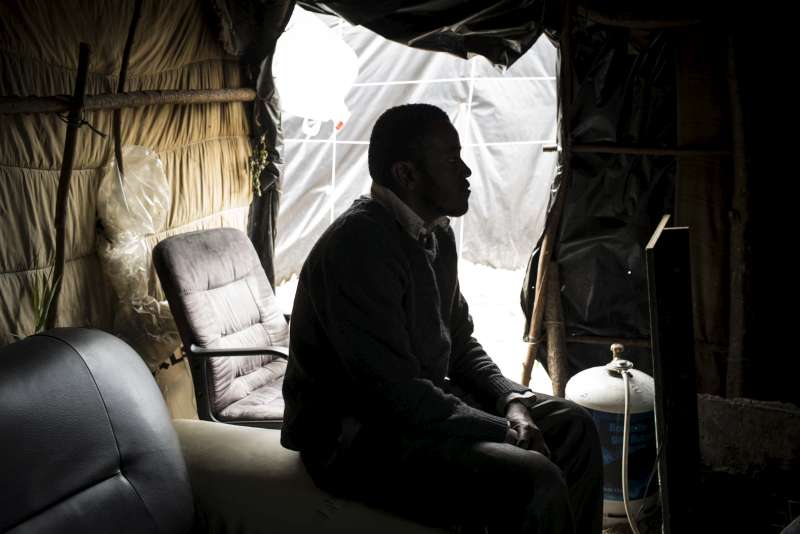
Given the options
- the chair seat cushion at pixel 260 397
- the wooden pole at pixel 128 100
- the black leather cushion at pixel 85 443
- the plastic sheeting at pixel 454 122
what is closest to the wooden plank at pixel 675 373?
the black leather cushion at pixel 85 443

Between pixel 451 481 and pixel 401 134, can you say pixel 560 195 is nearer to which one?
pixel 401 134

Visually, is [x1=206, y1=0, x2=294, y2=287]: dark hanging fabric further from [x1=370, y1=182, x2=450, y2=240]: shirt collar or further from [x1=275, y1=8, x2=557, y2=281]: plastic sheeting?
[x1=275, y1=8, x2=557, y2=281]: plastic sheeting

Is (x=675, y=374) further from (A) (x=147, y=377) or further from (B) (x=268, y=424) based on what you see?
(B) (x=268, y=424)

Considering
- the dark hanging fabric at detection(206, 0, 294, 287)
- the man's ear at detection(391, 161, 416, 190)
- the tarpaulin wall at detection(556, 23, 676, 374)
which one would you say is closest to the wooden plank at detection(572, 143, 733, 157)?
the tarpaulin wall at detection(556, 23, 676, 374)

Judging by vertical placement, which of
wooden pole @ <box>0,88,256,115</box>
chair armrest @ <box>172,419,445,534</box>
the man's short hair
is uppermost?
wooden pole @ <box>0,88,256,115</box>

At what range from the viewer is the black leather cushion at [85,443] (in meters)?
1.35

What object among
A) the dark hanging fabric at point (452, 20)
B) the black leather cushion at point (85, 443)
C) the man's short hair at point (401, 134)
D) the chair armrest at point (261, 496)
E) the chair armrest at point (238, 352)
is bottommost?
the chair armrest at point (261, 496)

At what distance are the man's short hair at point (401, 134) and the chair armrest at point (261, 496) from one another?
2.77 ft

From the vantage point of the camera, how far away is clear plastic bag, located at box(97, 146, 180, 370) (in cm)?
287

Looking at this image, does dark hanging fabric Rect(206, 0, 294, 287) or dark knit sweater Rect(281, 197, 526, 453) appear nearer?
dark knit sweater Rect(281, 197, 526, 453)

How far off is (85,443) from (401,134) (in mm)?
1168

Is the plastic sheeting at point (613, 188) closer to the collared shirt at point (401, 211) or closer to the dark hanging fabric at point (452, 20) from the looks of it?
the dark hanging fabric at point (452, 20)

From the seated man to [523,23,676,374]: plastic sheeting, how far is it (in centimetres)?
170

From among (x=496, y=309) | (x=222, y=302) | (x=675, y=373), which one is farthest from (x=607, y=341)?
(x=496, y=309)
